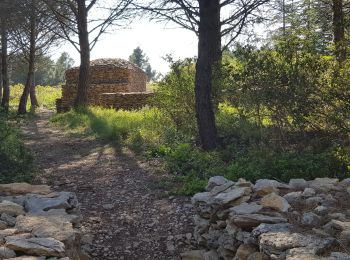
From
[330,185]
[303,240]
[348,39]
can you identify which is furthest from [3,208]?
[348,39]

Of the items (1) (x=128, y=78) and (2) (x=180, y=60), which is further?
(1) (x=128, y=78)

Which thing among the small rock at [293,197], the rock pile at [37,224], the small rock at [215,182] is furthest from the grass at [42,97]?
the small rock at [293,197]

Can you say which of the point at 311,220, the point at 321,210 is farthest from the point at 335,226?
the point at 321,210

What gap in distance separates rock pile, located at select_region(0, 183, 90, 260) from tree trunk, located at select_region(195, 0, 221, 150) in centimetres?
367

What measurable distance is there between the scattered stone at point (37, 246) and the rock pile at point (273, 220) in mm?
1569

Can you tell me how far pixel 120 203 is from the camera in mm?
5988

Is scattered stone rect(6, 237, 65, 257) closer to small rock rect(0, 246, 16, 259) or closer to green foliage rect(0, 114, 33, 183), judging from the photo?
small rock rect(0, 246, 16, 259)

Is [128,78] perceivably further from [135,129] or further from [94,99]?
[135,129]

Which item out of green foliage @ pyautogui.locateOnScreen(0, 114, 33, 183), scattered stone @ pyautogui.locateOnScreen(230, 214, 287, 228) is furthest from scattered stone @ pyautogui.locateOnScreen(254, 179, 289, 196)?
green foliage @ pyautogui.locateOnScreen(0, 114, 33, 183)

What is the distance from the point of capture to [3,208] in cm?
388

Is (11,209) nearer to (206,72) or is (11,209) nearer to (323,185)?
(323,185)

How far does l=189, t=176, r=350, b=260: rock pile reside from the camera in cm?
307

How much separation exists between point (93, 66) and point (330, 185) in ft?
64.1

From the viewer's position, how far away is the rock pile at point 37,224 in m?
2.99
